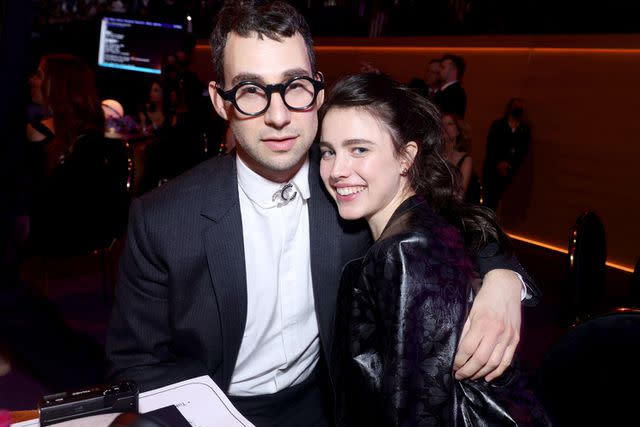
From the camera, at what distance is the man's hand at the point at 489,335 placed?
4.06 feet

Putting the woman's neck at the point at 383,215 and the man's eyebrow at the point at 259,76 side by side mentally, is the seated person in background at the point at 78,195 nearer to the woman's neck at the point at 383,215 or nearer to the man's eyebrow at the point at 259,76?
the man's eyebrow at the point at 259,76

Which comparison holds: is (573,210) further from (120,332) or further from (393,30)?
(120,332)

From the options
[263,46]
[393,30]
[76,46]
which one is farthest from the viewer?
[76,46]

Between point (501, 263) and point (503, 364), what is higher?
point (501, 263)

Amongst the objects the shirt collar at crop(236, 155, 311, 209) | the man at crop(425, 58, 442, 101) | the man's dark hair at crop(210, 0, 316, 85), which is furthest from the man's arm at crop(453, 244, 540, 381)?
the man at crop(425, 58, 442, 101)

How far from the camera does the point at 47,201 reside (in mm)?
3389

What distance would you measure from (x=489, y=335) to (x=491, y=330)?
0.01 m

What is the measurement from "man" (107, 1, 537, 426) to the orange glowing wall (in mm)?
4823

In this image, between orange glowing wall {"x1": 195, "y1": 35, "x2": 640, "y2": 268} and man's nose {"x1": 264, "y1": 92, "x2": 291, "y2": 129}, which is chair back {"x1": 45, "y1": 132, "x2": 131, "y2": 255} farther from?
orange glowing wall {"x1": 195, "y1": 35, "x2": 640, "y2": 268}

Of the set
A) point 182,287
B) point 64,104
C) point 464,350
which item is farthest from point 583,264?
point 64,104

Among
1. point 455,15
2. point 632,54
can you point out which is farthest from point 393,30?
point 632,54

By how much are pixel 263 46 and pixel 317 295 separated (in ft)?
2.36

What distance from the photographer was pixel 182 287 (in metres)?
1.46

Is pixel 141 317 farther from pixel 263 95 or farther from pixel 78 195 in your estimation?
pixel 78 195
